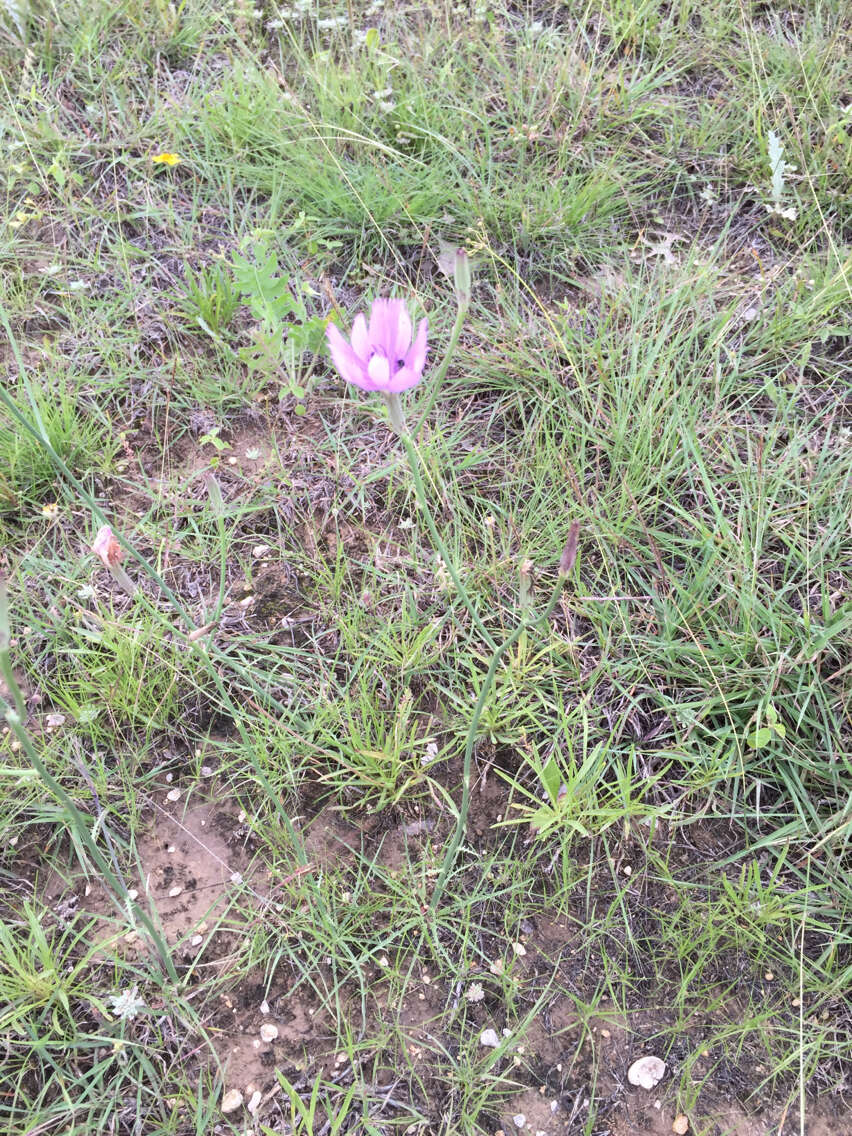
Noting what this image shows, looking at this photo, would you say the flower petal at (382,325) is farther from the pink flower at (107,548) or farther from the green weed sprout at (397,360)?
the pink flower at (107,548)

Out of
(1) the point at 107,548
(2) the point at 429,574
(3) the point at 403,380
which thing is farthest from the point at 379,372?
(2) the point at 429,574

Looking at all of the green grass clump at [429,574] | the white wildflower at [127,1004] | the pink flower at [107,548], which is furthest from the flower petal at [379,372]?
the white wildflower at [127,1004]

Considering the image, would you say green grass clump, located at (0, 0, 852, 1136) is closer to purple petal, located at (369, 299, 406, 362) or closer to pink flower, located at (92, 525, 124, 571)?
pink flower, located at (92, 525, 124, 571)

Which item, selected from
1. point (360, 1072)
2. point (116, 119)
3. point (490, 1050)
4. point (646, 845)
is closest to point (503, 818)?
point (646, 845)

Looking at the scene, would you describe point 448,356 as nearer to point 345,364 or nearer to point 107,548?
point 345,364

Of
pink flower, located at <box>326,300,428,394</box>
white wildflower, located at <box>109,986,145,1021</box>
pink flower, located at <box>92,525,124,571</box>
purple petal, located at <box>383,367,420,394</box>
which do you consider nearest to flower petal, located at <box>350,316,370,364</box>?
pink flower, located at <box>326,300,428,394</box>
